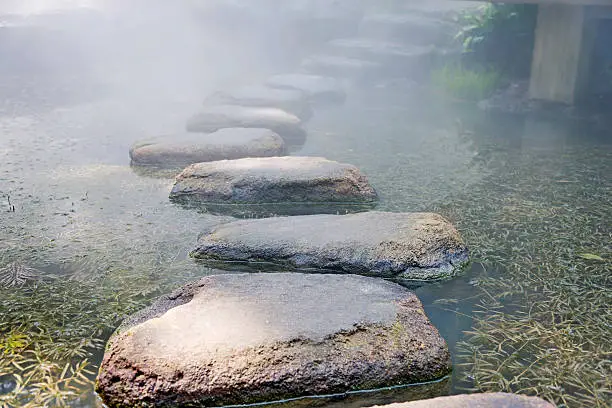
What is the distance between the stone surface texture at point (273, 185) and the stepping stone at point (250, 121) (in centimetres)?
190

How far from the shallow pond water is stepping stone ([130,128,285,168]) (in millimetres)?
173

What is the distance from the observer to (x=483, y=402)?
1.45m

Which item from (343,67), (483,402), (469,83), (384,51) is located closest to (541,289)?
(483,402)

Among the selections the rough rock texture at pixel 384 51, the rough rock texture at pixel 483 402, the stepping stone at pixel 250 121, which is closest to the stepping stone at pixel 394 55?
the rough rock texture at pixel 384 51

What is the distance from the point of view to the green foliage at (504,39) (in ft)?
27.6

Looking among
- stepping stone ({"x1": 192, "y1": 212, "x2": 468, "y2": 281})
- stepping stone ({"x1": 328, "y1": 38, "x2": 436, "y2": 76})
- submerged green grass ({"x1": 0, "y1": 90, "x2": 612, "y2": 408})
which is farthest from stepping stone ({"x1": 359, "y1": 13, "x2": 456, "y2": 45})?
stepping stone ({"x1": 192, "y1": 212, "x2": 468, "y2": 281})

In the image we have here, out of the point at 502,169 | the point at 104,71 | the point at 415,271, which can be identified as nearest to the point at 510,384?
the point at 415,271

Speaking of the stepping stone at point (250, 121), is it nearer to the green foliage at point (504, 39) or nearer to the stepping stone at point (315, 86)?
the stepping stone at point (315, 86)

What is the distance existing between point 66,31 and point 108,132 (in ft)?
25.1

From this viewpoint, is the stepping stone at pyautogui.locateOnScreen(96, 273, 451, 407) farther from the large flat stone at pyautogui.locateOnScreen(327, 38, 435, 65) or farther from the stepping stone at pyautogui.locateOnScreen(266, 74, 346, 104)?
the large flat stone at pyautogui.locateOnScreen(327, 38, 435, 65)

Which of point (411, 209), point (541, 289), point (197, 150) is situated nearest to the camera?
point (541, 289)

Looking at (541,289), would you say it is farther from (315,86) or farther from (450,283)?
(315,86)

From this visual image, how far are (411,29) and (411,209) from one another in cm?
940

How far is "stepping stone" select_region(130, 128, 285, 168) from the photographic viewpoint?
14.2 ft
